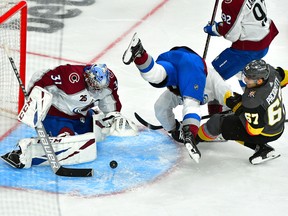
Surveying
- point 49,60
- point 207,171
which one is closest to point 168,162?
point 207,171

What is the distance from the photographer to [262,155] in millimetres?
4934

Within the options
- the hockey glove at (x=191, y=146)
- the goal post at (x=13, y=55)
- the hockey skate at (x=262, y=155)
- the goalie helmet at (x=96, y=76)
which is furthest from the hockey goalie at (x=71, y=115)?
the hockey skate at (x=262, y=155)

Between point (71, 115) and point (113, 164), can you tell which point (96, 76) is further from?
point (113, 164)

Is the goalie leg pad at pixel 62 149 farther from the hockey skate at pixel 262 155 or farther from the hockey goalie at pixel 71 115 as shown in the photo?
the hockey skate at pixel 262 155

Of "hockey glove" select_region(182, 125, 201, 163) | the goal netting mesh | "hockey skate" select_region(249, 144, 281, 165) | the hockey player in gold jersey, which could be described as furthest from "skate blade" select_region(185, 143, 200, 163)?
the goal netting mesh

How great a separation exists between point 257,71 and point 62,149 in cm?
109

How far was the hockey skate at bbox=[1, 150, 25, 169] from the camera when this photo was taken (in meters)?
4.73

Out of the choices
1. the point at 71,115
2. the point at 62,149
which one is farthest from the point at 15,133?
the point at 62,149

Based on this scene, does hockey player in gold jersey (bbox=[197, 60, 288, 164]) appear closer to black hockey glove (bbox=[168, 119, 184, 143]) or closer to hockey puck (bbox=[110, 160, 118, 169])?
black hockey glove (bbox=[168, 119, 184, 143])

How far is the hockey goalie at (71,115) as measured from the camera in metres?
A: 4.60

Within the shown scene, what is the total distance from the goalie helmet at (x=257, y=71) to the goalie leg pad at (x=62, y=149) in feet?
2.91

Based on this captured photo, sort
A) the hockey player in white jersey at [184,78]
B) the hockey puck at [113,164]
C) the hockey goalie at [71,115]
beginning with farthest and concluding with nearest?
the hockey puck at [113,164], the hockey player in white jersey at [184,78], the hockey goalie at [71,115]

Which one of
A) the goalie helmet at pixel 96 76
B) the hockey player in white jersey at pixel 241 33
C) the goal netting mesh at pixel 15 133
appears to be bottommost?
the goal netting mesh at pixel 15 133

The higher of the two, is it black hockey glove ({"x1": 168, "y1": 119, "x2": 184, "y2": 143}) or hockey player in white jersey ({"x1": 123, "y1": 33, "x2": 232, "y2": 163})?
hockey player in white jersey ({"x1": 123, "y1": 33, "x2": 232, "y2": 163})
